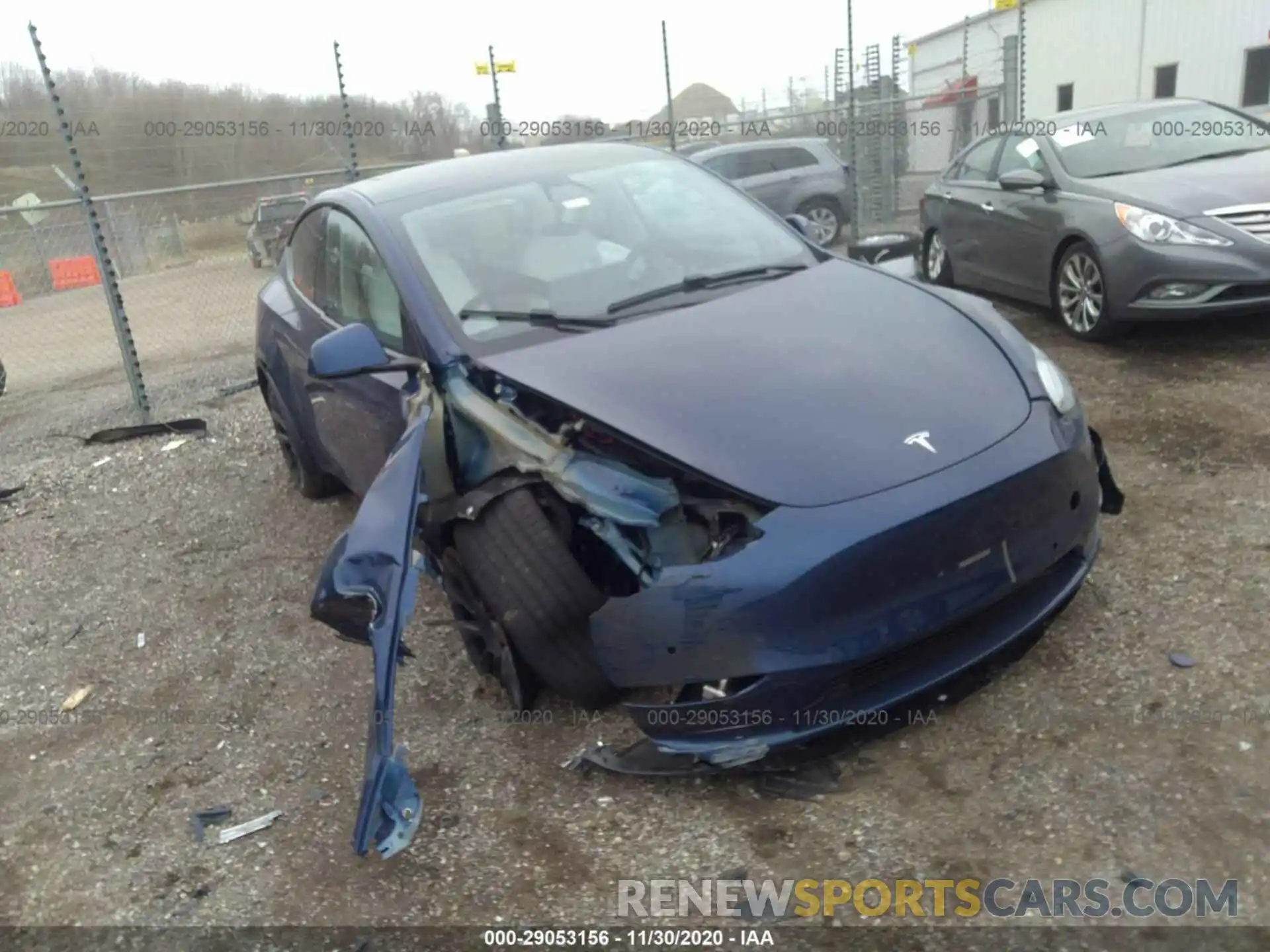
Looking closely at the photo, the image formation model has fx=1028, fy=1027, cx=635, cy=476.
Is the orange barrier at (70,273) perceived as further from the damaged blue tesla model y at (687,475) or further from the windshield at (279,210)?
the damaged blue tesla model y at (687,475)

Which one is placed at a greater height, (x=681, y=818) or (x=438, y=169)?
(x=438, y=169)

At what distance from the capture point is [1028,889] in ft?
7.52

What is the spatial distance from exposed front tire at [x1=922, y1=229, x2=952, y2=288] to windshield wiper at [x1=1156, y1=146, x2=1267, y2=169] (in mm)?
1829

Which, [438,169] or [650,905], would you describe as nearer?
[650,905]

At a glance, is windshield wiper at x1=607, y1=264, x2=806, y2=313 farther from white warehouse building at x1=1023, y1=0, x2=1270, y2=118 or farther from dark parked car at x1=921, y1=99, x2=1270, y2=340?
white warehouse building at x1=1023, y1=0, x2=1270, y2=118

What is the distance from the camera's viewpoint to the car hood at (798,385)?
263cm

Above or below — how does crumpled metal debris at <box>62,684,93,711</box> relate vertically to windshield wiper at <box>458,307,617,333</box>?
below

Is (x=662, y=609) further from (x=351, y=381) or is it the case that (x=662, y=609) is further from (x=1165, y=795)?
(x=351, y=381)

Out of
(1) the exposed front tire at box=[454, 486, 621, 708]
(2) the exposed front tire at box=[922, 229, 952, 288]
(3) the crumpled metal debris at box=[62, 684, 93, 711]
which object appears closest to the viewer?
(1) the exposed front tire at box=[454, 486, 621, 708]

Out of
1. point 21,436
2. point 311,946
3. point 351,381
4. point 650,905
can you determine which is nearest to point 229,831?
point 311,946

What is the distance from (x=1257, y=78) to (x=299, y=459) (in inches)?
834

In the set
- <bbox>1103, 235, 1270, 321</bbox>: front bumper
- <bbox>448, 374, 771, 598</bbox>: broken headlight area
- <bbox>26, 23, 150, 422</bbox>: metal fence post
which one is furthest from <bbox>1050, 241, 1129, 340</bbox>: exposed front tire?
<bbox>26, 23, 150, 422</bbox>: metal fence post

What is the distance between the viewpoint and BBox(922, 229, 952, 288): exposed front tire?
8.02m

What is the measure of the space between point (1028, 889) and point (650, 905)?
857 millimetres
